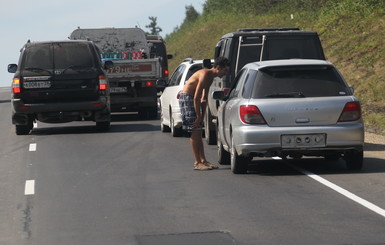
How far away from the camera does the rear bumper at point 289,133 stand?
13375mm

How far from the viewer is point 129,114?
101ft

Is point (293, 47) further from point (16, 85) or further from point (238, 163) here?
point (16, 85)

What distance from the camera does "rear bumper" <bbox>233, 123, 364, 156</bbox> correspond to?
13.4 m

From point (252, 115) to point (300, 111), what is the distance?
2.08ft

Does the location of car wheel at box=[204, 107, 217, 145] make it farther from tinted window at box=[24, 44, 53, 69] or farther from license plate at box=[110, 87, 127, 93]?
license plate at box=[110, 87, 127, 93]

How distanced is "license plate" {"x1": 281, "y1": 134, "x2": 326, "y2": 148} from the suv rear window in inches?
394

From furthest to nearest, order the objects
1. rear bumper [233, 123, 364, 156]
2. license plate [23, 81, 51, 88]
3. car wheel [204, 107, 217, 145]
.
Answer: license plate [23, 81, 51, 88], car wheel [204, 107, 217, 145], rear bumper [233, 123, 364, 156]

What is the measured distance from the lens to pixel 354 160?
13992 millimetres

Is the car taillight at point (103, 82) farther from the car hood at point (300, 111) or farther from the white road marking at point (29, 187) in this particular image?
the car hood at point (300, 111)

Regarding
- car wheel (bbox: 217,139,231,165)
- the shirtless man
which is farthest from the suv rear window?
car wheel (bbox: 217,139,231,165)

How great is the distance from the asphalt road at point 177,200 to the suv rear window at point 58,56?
460 centimetres

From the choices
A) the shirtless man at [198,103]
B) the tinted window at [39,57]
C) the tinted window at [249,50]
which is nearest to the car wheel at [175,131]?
the tinted window at [39,57]

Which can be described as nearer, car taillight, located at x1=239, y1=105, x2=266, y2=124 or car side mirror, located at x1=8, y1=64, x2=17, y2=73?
car taillight, located at x1=239, y1=105, x2=266, y2=124

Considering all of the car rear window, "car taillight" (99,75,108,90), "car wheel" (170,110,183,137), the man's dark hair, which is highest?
the man's dark hair
